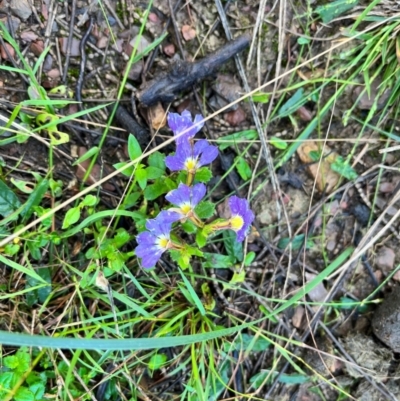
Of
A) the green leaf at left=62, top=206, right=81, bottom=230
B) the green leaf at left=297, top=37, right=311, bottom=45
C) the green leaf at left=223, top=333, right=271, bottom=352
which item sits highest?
the green leaf at left=297, top=37, right=311, bottom=45

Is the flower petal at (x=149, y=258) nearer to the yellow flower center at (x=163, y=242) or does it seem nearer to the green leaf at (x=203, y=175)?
the yellow flower center at (x=163, y=242)

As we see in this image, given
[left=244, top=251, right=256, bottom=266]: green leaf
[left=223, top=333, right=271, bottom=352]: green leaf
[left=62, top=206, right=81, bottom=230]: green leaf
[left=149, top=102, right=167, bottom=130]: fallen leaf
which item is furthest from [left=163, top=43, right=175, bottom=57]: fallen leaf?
[left=223, top=333, right=271, bottom=352]: green leaf

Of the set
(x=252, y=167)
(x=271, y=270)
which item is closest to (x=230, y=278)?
(x=271, y=270)

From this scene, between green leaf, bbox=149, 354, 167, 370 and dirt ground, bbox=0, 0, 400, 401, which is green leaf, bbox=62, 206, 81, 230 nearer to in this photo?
dirt ground, bbox=0, 0, 400, 401

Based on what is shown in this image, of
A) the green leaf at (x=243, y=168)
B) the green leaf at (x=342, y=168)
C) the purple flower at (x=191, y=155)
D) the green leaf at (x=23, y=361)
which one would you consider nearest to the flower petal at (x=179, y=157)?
the purple flower at (x=191, y=155)

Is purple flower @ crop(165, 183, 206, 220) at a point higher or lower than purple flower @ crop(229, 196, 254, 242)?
higher

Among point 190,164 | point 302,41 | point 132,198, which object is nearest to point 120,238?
point 132,198
